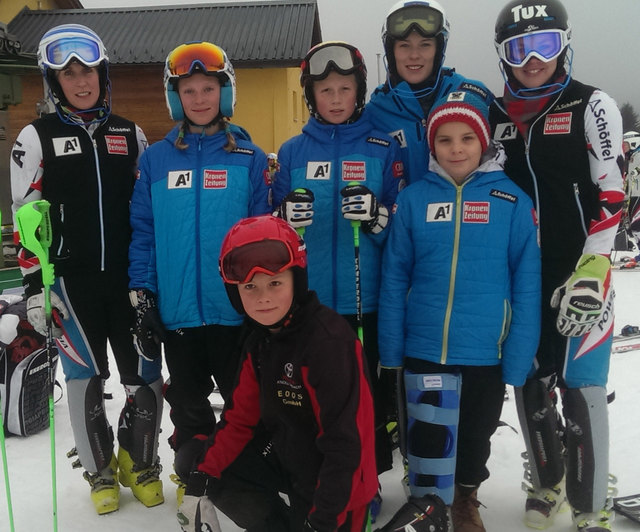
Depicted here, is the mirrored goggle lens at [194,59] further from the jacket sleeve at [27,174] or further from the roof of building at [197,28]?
the roof of building at [197,28]

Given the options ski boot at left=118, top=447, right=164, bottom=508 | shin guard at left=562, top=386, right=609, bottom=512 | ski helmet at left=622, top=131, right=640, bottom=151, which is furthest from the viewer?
ski helmet at left=622, top=131, right=640, bottom=151

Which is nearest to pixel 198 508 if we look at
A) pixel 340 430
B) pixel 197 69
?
pixel 340 430

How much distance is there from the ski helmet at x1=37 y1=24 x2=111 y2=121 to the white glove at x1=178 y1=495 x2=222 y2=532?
2037 mm

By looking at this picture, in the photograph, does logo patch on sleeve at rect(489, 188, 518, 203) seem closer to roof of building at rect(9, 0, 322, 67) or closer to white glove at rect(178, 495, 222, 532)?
white glove at rect(178, 495, 222, 532)

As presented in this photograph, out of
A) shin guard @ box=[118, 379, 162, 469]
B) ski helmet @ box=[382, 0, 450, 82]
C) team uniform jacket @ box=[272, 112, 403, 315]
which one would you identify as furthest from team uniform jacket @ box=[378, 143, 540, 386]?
shin guard @ box=[118, 379, 162, 469]

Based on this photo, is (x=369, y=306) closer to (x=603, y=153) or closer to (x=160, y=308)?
(x=160, y=308)

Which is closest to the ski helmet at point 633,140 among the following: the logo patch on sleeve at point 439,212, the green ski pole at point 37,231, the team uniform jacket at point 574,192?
the team uniform jacket at point 574,192

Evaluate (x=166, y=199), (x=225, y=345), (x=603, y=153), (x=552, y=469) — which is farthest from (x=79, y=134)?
(x=552, y=469)

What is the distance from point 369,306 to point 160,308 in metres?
1.09

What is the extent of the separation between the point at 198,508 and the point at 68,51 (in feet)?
7.65

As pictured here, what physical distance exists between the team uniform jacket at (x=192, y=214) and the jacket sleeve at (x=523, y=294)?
1.24 metres

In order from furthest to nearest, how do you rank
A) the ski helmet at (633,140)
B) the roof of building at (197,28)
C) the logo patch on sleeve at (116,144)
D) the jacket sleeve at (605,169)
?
the roof of building at (197,28) < the ski helmet at (633,140) < the logo patch on sleeve at (116,144) < the jacket sleeve at (605,169)

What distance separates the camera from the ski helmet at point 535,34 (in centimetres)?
256

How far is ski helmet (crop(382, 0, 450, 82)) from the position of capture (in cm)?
286
